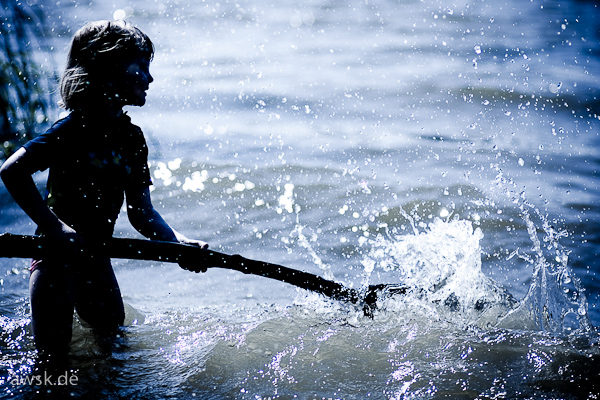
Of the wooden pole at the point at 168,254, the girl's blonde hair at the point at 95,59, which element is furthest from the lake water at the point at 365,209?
the girl's blonde hair at the point at 95,59

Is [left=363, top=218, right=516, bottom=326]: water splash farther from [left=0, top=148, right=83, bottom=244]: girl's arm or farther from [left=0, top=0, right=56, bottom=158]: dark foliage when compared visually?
[left=0, top=0, right=56, bottom=158]: dark foliage

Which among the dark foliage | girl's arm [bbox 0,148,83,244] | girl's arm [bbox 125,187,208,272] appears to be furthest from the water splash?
the dark foliage

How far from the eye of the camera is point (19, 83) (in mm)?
5594

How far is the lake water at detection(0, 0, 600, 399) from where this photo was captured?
2.77 m

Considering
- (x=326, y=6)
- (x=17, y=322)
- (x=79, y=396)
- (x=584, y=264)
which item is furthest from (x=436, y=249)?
(x=326, y=6)

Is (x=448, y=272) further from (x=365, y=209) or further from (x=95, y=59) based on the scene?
(x=95, y=59)

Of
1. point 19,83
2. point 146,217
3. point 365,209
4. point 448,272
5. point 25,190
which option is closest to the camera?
point 25,190

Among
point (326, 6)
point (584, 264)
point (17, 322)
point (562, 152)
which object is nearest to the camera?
point (17, 322)

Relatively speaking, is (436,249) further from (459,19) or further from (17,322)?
(459,19)

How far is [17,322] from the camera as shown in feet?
10.8

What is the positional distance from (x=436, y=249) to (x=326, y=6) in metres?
8.93

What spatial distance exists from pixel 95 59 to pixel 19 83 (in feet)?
11.6

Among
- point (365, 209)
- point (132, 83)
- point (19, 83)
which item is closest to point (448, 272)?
point (365, 209)

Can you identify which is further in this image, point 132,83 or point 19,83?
point 19,83
